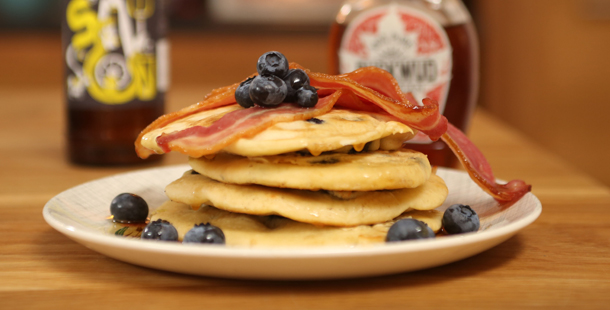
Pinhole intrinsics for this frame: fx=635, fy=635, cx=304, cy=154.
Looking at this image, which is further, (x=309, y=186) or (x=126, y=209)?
Answer: (x=126, y=209)

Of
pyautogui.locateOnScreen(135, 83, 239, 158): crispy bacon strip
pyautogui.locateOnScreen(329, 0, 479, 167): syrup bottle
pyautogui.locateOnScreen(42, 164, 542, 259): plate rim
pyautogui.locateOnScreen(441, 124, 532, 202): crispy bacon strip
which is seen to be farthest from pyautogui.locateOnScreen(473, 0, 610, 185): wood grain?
pyautogui.locateOnScreen(42, 164, 542, 259): plate rim

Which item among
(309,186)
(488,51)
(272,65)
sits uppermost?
(272,65)

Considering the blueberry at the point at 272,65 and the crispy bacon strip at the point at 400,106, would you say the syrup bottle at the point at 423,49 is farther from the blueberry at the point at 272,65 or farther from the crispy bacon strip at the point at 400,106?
the blueberry at the point at 272,65

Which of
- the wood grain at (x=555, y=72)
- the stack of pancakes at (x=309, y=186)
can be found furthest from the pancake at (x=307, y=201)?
the wood grain at (x=555, y=72)

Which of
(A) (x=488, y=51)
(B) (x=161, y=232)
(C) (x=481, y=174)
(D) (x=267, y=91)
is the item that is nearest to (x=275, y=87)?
(D) (x=267, y=91)

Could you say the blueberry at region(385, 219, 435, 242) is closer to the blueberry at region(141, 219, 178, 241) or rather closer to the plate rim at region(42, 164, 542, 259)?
the plate rim at region(42, 164, 542, 259)

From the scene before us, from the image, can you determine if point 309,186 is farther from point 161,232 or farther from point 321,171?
point 161,232

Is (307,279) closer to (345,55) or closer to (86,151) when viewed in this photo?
(345,55)
